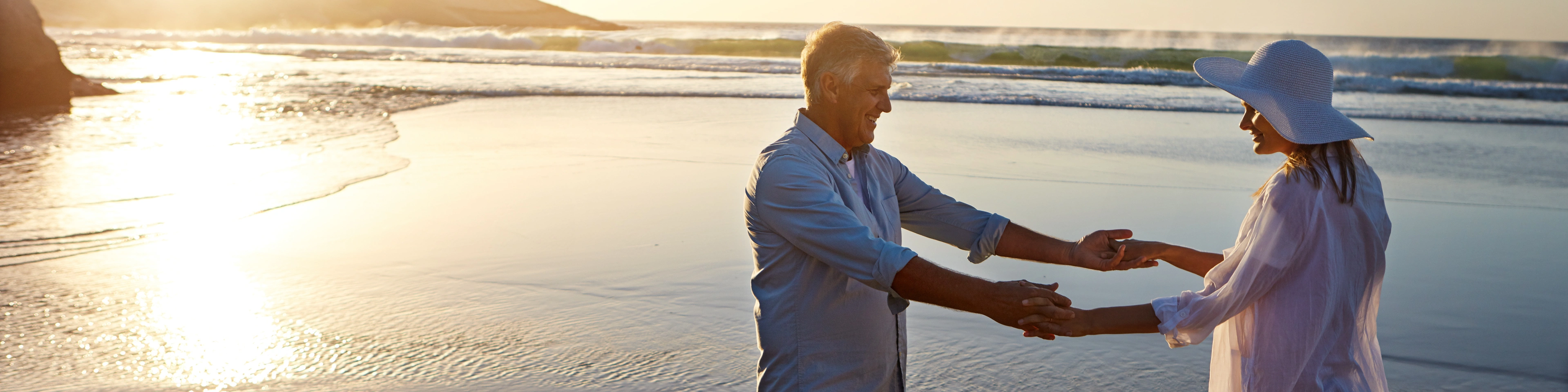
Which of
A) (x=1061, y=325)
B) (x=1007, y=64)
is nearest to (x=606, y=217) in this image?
(x=1061, y=325)

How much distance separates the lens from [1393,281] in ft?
16.0

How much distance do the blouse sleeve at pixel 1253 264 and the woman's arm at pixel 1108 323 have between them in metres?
0.03

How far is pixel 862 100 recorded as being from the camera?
2311 millimetres

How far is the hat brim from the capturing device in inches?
83.4

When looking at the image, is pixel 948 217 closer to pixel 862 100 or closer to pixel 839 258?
pixel 862 100

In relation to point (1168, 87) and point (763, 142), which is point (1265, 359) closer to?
point (763, 142)

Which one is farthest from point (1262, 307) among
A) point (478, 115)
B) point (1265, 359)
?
point (478, 115)

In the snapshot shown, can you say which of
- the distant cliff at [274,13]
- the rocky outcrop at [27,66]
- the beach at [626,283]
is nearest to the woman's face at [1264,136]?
the beach at [626,283]

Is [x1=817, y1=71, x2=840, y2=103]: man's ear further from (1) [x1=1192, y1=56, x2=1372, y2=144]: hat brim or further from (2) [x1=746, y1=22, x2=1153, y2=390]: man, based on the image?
(1) [x1=1192, y1=56, x2=1372, y2=144]: hat brim

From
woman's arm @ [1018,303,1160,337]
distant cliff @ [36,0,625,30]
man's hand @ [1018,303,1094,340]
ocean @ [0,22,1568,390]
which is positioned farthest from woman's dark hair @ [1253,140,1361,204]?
distant cliff @ [36,0,625,30]

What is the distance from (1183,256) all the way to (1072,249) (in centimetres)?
29

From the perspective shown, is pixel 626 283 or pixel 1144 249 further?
pixel 626 283

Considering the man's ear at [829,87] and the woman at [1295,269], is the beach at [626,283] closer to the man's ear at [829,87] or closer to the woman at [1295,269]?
the woman at [1295,269]

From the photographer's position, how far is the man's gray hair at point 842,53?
2.27 metres
